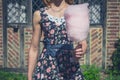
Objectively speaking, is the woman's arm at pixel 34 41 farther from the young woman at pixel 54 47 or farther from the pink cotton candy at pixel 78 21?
the pink cotton candy at pixel 78 21

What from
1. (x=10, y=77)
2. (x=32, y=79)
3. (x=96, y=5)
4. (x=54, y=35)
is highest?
(x=96, y=5)

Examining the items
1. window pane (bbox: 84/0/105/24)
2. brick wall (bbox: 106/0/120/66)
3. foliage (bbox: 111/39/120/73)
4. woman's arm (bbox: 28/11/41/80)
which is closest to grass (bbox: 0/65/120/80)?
foliage (bbox: 111/39/120/73)

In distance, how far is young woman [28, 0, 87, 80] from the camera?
135 inches

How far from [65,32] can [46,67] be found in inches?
16.3

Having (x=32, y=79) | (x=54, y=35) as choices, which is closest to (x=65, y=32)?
(x=54, y=35)

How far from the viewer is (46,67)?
139 inches

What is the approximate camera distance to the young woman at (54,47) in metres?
3.43

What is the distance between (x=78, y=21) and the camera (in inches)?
122

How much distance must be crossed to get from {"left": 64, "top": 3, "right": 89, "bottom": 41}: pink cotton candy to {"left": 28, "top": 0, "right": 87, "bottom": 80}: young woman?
0.26 meters

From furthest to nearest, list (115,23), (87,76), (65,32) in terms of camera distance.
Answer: (115,23) → (87,76) → (65,32)

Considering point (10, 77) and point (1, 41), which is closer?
point (10, 77)

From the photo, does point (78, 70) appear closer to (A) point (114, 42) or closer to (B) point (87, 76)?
(B) point (87, 76)

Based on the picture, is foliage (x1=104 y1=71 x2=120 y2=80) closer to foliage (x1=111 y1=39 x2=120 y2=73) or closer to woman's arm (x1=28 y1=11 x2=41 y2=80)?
foliage (x1=111 y1=39 x2=120 y2=73)

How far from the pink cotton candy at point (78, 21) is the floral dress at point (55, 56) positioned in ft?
0.93
